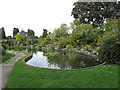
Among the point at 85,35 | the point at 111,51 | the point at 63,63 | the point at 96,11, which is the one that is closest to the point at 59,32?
the point at 96,11

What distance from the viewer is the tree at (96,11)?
18422 mm

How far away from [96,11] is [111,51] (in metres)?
15.0

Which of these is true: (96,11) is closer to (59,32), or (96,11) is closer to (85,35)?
(85,35)

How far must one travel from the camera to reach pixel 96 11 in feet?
61.7

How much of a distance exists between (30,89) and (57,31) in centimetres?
2040

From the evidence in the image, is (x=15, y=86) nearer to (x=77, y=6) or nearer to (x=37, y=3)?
(x=37, y=3)

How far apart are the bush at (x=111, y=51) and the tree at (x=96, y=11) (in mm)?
13508

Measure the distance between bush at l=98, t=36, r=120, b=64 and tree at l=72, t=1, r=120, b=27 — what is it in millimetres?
13508

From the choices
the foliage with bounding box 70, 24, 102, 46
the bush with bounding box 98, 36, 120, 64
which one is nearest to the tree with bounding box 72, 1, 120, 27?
the foliage with bounding box 70, 24, 102, 46

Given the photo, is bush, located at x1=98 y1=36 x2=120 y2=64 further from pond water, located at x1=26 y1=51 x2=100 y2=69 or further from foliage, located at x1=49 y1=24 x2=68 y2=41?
foliage, located at x1=49 y1=24 x2=68 y2=41

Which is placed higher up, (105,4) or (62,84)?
(105,4)

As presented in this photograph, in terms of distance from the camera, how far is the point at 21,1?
863 cm

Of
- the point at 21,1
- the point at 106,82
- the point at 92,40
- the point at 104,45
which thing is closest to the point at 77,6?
the point at 92,40

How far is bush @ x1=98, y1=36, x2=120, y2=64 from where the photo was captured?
5.80m
